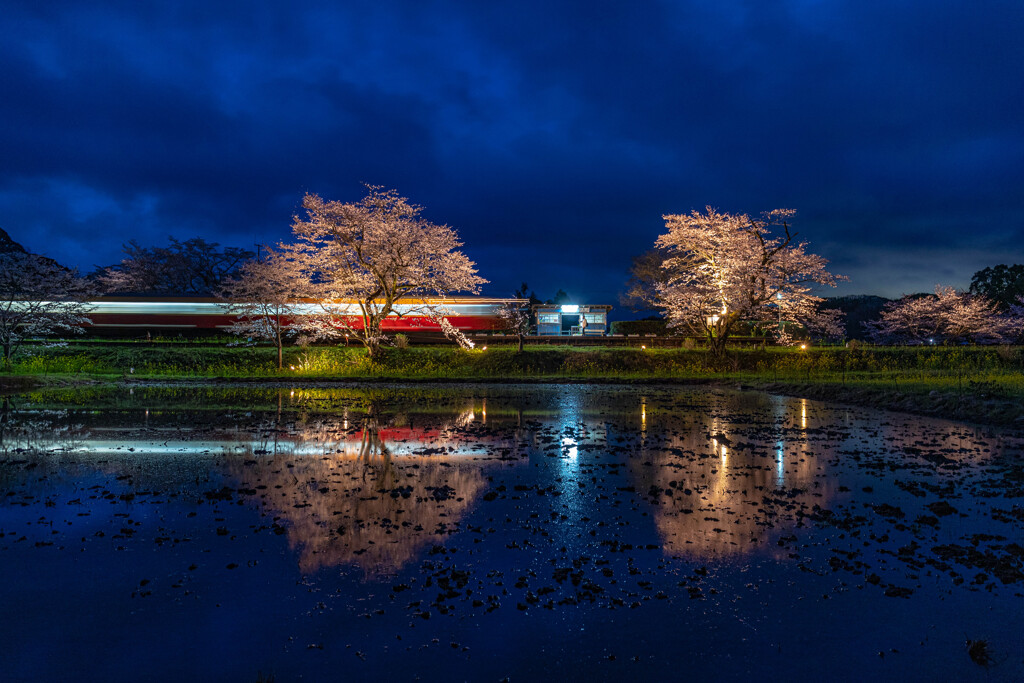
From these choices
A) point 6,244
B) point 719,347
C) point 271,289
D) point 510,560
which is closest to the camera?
point 510,560

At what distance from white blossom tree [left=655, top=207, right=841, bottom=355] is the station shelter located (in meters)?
19.5

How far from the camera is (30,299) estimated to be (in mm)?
26453

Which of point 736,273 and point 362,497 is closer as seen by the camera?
point 362,497

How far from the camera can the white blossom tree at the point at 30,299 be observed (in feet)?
84.1

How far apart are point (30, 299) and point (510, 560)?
100 feet

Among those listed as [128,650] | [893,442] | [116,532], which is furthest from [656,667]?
[893,442]

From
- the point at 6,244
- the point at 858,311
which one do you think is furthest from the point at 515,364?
the point at 6,244

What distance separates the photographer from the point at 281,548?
5.39 metres

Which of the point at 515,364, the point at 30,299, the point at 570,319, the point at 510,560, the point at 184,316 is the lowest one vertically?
the point at 510,560

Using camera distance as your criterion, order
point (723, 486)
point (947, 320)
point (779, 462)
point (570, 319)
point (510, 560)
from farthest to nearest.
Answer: point (570, 319) < point (947, 320) < point (779, 462) < point (723, 486) < point (510, 560)

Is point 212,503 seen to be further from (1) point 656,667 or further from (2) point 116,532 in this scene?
(1) point 656,667

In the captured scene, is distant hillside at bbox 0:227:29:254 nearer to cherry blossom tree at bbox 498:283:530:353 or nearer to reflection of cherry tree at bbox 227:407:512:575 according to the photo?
cherry blossom tree at bbox 498:283:530:353

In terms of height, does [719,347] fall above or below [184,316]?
below

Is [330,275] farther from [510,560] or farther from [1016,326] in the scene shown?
[1016,326]
